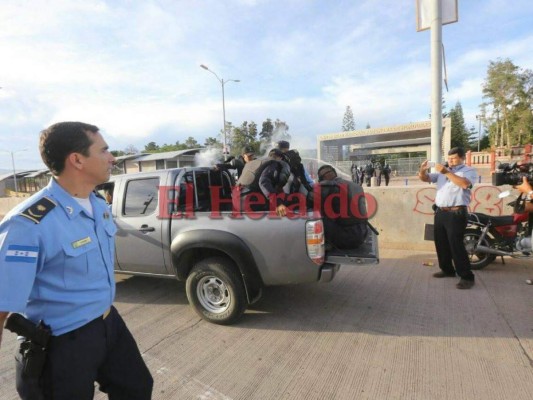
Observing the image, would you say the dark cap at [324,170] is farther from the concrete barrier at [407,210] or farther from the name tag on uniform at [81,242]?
the name tag on uniform at [81,242]

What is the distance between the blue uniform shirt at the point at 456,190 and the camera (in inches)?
174

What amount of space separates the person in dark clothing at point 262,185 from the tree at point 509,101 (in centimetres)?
4918

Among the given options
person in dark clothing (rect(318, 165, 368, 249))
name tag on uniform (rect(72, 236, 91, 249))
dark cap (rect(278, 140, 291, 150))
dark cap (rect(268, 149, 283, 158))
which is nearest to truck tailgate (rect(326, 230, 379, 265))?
person in dark clothing (rect(318, 165, 368, 249))

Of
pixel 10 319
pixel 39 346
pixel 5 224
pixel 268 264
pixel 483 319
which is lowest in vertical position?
pixel 483 319

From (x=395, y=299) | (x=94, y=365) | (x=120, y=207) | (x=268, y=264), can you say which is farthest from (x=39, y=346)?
(x=395, y=299)

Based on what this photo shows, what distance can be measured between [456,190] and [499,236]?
1392 mm

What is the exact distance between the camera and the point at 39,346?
141cm

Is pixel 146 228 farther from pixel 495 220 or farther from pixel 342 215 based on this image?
pixel 495 220

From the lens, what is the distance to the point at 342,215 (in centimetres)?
393

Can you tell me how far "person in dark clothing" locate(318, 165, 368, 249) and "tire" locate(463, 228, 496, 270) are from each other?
Result: 2.34 m

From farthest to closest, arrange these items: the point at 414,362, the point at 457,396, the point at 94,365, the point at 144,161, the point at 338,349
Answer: the point at 144,161, the point at 338,349, the point at 414,362, the point at 457,396, the point at 94,365

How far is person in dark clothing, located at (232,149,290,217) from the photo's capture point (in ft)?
13.5

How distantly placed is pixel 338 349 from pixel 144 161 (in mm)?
34865

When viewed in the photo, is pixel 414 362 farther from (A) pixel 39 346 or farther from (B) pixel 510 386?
(A) pixel 39 346
